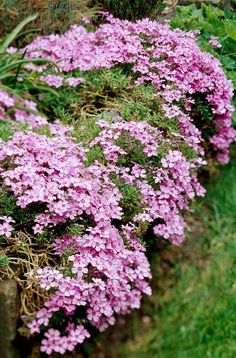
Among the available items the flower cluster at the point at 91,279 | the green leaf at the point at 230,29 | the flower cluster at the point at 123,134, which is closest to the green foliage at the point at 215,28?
the green leaf at the point at 230,29

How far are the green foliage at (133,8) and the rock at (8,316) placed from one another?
1902 mm

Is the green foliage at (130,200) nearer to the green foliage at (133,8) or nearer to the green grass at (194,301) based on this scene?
the green grass at (194,301)

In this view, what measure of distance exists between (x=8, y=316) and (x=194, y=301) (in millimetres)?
1303

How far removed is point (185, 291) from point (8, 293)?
1.39 m

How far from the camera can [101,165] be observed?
2393 mm

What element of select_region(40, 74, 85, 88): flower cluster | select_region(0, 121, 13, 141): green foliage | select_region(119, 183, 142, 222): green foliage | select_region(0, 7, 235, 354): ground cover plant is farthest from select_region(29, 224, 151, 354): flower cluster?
select_region(40, 74, 85, 88): flower cluster

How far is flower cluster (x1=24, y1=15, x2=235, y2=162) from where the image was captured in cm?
290

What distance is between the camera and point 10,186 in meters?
2.26

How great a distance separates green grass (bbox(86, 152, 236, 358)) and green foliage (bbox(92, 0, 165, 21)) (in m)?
1.14

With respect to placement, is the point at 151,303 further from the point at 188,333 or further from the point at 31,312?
the point at 31,312

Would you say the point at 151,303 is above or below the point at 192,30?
below

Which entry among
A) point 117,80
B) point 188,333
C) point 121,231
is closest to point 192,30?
point 117,80

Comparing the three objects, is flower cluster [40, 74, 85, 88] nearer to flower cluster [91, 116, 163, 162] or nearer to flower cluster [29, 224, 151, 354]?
flower cluster [91, 116, 163, 162]

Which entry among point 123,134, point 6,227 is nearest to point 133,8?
point 123,134
